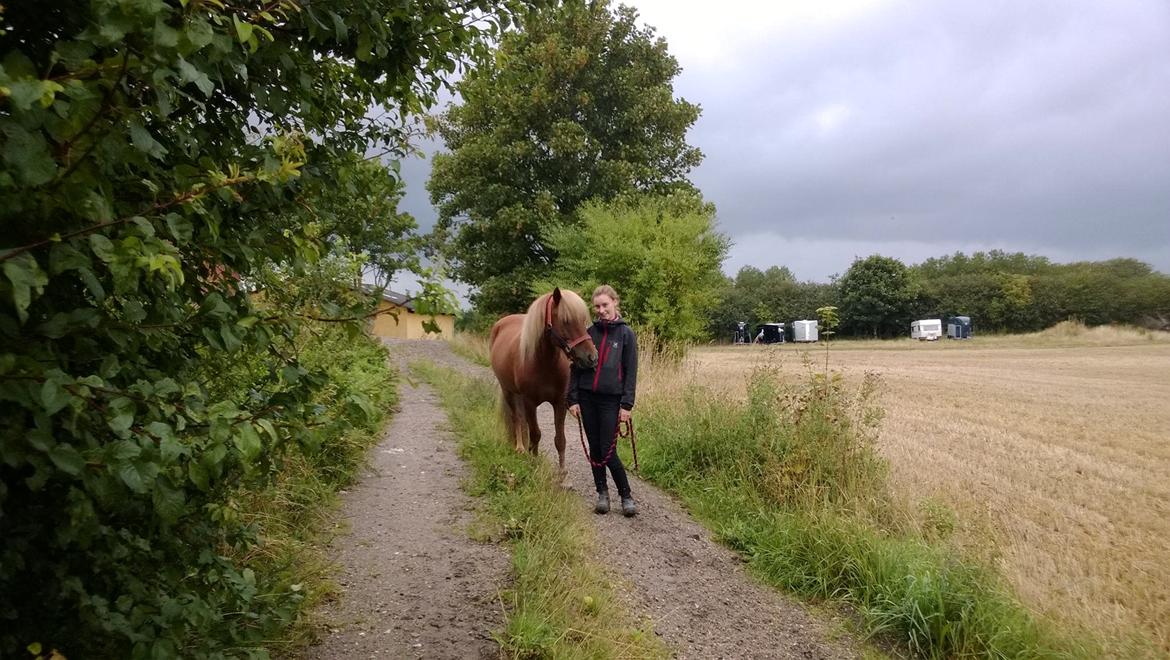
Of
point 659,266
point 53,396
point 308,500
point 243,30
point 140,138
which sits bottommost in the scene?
point 308,500

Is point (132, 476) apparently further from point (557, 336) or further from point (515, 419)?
point (515, 419)

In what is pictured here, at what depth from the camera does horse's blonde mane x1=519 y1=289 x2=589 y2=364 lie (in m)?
5.46

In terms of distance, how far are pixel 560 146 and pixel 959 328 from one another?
5579 centimetres

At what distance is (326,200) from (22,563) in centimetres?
132

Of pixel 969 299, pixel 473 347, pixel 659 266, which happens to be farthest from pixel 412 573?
pixel 969 299

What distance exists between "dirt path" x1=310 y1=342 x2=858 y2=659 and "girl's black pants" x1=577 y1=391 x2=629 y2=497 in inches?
12.3

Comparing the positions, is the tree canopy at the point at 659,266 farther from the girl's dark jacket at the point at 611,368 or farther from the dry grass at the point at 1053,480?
the girl's dark jacket at the point at 611,368

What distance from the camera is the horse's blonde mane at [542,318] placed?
5.46m

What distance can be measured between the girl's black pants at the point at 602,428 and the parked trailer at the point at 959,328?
6489 centimetres

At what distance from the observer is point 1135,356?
29062 mm

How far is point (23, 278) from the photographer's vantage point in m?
1.04

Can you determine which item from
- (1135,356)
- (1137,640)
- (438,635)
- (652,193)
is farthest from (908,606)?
(1135,356)

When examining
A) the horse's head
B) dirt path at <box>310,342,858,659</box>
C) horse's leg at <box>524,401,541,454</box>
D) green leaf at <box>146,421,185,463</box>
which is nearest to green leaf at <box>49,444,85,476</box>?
green leaf at <box>146,421,185,463</box>

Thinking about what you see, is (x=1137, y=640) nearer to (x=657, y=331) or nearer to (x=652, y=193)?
(x=657, y=331)
